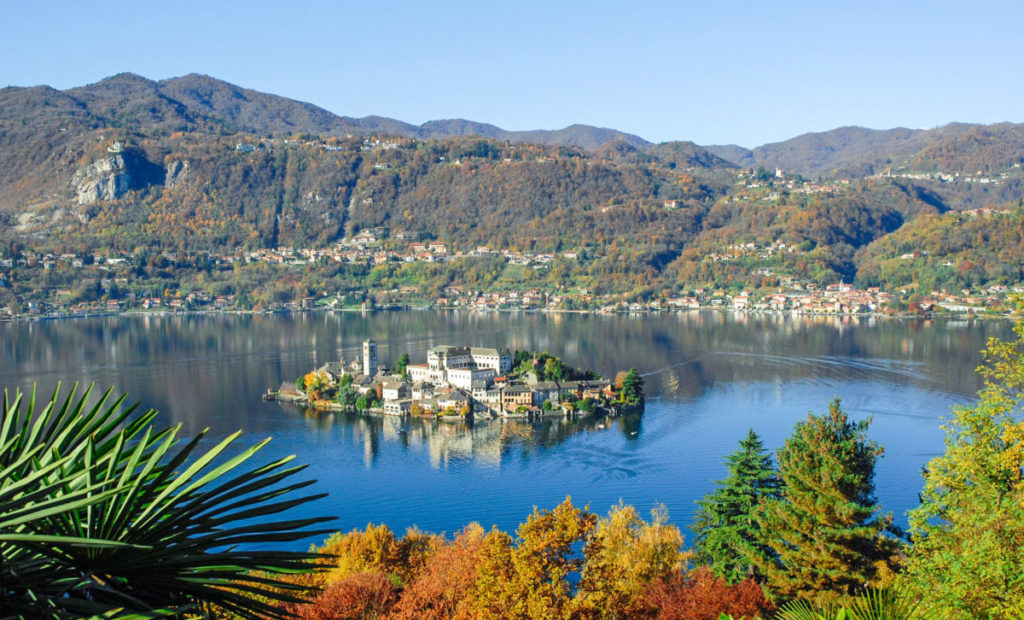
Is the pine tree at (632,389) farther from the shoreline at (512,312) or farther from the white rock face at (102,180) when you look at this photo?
the white rock face at (102,180)

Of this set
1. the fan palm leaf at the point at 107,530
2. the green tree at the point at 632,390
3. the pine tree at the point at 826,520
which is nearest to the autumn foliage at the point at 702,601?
the pine tree at the point at 826,520

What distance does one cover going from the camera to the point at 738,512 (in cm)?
595

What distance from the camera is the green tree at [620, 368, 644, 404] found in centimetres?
1491

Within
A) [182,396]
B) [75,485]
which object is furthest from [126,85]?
[75,485]

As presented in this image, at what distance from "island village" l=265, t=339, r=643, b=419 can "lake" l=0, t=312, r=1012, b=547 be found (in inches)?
23.4

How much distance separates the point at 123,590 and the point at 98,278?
4319cm

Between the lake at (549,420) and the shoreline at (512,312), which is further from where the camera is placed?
the shoreline at (512,312)

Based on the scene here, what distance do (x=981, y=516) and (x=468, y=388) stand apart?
1297 centimetres

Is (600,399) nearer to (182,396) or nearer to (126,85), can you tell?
(182,396)

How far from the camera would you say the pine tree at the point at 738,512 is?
5.57m

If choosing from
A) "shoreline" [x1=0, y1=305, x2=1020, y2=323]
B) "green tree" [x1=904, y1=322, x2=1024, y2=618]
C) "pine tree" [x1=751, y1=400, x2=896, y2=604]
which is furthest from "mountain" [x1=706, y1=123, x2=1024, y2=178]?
"green tree" [x1=904, y1=322, x2=1024, y2=618]

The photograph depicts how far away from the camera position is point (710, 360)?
20531 millimetres

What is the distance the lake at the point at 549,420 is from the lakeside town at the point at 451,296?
4.12 meters

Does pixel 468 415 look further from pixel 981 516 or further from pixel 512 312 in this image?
pixel 512 312
